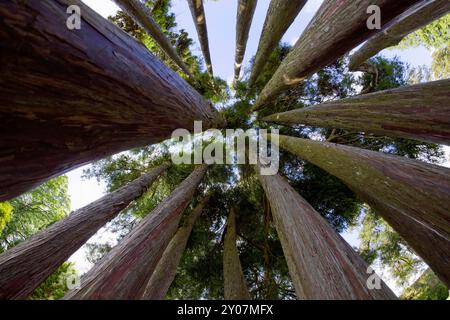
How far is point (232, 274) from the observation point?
6.96 m

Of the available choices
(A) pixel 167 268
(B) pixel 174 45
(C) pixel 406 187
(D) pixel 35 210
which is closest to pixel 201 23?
(B) pixel 174 45

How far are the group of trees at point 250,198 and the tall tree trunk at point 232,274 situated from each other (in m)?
0.07

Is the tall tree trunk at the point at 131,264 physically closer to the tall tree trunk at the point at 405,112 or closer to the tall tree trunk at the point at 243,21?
the tall tree trunk at the point at 405,112

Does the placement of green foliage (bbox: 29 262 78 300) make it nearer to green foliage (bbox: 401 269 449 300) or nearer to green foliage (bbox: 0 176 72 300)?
green foliage (bbox: 0 176 72 300)

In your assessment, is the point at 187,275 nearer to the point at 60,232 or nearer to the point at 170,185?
the point at 170,185

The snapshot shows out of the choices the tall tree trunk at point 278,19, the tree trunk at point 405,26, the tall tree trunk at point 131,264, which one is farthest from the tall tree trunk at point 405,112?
the tall tree trunk at point 131,264

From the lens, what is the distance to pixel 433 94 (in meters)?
2.88

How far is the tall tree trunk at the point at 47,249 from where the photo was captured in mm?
3650

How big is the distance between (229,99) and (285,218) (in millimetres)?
7280

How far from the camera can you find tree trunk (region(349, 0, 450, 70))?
18.8ft

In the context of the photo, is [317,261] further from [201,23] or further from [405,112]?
[201,23]

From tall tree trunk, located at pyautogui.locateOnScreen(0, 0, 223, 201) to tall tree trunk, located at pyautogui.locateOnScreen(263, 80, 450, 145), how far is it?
2.77 m

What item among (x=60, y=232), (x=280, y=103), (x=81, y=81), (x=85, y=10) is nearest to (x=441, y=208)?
(x=81, y=81)

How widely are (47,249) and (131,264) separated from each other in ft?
5.50
